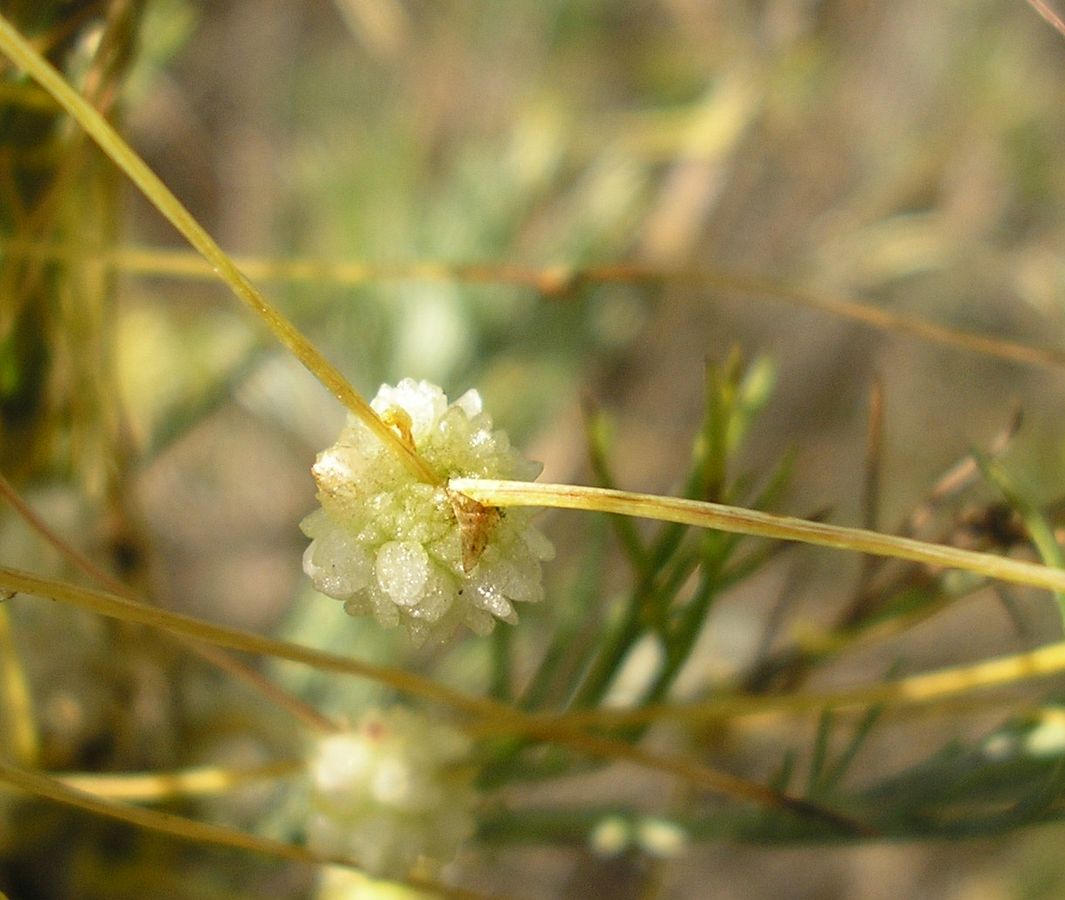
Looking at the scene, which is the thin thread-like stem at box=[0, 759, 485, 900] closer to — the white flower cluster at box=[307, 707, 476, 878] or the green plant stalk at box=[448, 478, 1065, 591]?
the white flower cluster at box=[307, 707, 476, 878]

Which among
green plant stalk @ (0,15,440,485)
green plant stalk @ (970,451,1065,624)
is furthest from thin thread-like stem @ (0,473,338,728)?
green plant stalk @ (970,451,1065,624)

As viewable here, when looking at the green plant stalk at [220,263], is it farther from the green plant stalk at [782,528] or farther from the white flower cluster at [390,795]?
the white flower cluster at [390,795]

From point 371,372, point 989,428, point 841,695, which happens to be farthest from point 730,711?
point 989,428

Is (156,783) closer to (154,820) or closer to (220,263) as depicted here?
(154,820)

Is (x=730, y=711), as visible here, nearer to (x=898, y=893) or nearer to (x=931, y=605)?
(x=931, y=605)

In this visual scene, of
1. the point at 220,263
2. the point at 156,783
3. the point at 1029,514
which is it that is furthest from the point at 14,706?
the point at 1029,514

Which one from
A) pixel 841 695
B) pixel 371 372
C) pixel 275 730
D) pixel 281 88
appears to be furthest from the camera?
pixel 281 88

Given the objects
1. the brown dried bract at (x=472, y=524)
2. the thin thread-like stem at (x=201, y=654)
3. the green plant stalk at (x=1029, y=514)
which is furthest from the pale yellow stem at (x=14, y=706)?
the green plant stalk at (x=1029, y=514)
